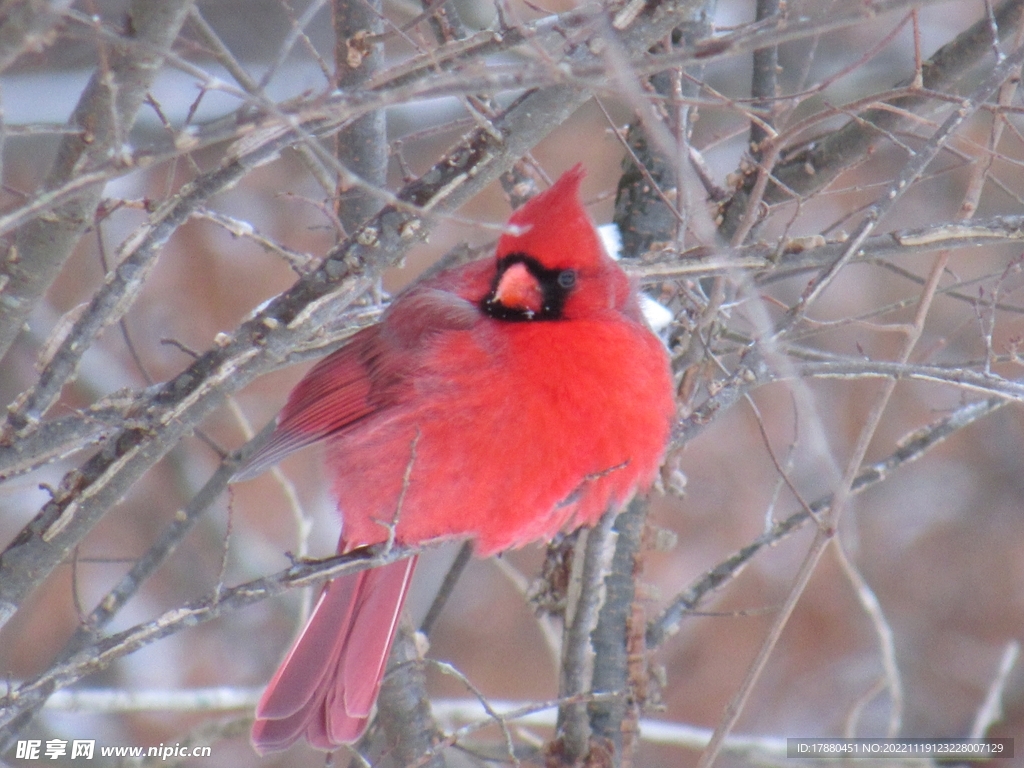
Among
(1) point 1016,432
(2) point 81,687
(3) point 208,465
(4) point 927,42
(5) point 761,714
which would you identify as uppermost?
(4) point 927,42

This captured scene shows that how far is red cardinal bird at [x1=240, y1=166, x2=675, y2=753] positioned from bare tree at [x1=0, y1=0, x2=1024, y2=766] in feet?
0.33

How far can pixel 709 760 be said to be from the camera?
6.39 feet

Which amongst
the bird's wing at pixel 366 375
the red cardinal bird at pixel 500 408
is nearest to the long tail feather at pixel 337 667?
the red cardinal bird at pixel 500 408

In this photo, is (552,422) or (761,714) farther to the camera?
(761,714)

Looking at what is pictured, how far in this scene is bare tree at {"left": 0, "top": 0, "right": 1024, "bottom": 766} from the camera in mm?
1843

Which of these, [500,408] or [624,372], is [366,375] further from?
[624,372]

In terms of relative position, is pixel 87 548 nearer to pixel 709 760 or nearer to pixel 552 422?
pixel 552 422

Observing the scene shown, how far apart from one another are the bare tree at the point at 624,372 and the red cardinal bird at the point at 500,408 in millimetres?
99

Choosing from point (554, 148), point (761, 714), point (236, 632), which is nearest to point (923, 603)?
point (761, 714)

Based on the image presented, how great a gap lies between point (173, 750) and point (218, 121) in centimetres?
151

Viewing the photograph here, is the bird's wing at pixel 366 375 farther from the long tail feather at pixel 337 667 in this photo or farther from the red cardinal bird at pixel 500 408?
the long tail feather at pixel 337 667

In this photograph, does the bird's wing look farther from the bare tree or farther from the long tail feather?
the long tail feather

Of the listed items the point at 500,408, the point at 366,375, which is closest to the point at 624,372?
the point at 500,408

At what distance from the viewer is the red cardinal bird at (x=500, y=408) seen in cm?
233
